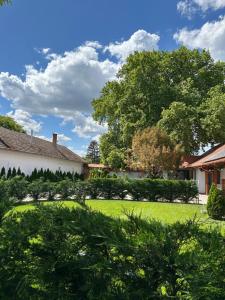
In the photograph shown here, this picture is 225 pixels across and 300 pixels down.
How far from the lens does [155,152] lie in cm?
3181

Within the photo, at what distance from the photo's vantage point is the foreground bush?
2.49 metres

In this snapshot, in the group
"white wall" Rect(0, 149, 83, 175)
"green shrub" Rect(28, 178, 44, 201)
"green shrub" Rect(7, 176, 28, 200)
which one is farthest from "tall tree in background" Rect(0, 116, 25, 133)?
"green shrub" Rect(7, 176, 28, 200)

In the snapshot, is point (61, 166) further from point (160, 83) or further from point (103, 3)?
point (103, 3)

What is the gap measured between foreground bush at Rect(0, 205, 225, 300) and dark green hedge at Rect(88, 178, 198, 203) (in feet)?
71.8

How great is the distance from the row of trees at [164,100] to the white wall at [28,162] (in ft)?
19.5

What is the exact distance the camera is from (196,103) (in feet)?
121

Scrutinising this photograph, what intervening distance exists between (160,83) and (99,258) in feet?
122

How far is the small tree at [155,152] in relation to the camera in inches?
1260

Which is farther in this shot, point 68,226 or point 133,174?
point 133,174

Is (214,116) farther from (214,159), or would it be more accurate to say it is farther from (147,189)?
(147,189)

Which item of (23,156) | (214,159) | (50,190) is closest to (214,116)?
(214,159)

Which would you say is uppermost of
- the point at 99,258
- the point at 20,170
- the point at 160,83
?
the point at 160,83

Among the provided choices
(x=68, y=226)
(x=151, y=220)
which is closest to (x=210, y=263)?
(x=151, y=220)

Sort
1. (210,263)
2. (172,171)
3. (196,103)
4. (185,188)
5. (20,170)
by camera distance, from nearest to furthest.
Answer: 1. (210,263)
2. (185,188)
3. (20,170)
4. (172,171)
5. (196,103)
